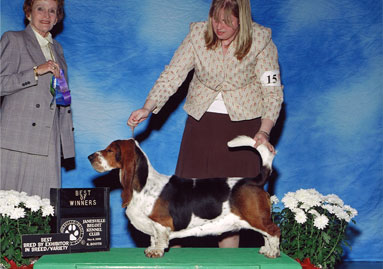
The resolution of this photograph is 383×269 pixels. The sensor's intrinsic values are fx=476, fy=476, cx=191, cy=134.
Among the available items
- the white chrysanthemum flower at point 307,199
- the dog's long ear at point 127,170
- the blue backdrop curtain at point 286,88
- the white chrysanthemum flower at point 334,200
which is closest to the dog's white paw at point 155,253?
the dog's long ear at point 127,170

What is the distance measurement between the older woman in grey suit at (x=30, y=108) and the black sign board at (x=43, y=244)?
84 cm

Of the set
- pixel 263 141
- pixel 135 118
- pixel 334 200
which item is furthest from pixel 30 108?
pixel 334 200

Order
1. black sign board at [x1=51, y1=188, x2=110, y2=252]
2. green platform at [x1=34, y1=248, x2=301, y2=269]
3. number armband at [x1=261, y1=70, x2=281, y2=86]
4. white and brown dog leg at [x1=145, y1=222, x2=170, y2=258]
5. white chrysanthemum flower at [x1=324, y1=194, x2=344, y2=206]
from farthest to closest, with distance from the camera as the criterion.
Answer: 1. white chrysanthemum flower at [x1=324, y1=194, x2=344, y2=206]
2. number armband at [x1=261, y1=70, x2=281, y2=86]
3. black sign board at [x1=51, y1=188, x2=110, y2=252]
4. white and brown dog leg at [x1=145, y1=222, x2=170, y2=258]
5. green platform at [x1=34, y1=248, x2=301, y2=269]

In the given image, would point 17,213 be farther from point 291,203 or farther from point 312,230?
point 312,230

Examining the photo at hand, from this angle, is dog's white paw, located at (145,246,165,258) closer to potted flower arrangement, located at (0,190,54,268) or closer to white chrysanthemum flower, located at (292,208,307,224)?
potted flower arrangement, located at (0,190,54,268)

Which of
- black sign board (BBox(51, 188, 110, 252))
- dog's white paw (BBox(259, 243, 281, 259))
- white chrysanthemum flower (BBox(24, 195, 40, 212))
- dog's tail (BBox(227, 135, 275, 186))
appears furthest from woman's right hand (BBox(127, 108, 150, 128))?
dog's white paw (BBox(259, 243, 281, 259))

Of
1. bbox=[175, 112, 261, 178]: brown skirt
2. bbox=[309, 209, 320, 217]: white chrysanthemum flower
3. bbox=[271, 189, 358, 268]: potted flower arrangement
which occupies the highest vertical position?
bbox=[175, 112, 261, 178]: brown skirt

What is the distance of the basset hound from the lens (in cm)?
272

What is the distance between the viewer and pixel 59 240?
2824 mm

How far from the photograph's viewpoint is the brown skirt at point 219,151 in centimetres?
325

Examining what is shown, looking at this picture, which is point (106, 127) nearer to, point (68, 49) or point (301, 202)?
point (68, 49)

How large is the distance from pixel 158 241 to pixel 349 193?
2.62 meters

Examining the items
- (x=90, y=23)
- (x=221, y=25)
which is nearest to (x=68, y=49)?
(x=90, y=23)

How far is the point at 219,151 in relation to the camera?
3281mm
